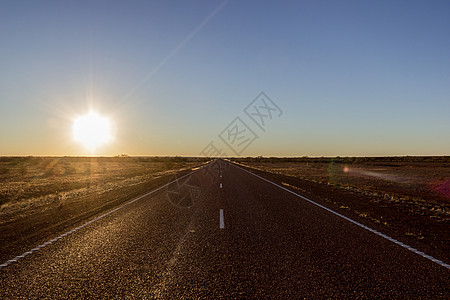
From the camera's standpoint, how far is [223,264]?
456 centimetres

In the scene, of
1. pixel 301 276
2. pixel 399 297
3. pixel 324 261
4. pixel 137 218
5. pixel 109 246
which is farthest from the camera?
pixel 137 218

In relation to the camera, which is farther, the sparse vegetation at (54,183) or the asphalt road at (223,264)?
the sparse vegetation at (54,183)

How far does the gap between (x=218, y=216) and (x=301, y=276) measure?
15.2 feet

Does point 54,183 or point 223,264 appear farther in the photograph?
point 54,183

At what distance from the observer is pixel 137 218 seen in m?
8.29

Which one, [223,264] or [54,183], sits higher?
[54,183]

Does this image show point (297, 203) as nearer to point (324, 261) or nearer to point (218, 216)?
point (218, 216)

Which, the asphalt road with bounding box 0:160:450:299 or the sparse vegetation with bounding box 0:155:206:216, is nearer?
the asphalt road with bounding box 0:160:450:299

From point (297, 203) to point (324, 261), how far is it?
6.40 meters

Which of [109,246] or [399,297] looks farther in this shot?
[109,246]

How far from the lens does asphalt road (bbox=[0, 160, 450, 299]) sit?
362 cm

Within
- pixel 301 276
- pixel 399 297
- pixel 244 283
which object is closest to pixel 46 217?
pixel 244 283

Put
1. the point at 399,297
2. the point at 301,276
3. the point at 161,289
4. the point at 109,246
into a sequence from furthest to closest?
the point at 109,246 < the point at 301,276 < the point at 161,289 < the point at 399,297

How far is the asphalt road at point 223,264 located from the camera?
11.9 feet
